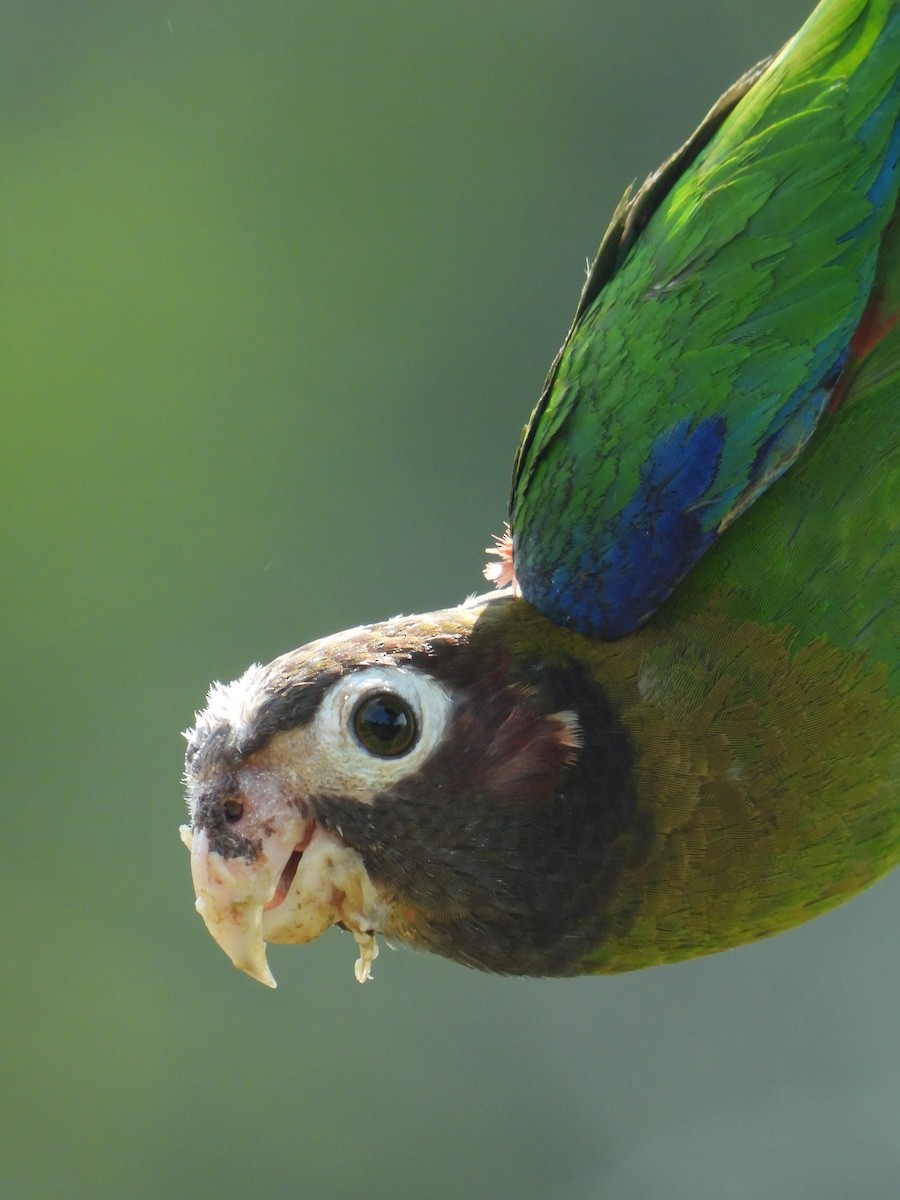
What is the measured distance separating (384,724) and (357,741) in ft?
0.14

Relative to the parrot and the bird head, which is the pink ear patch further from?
the bird head

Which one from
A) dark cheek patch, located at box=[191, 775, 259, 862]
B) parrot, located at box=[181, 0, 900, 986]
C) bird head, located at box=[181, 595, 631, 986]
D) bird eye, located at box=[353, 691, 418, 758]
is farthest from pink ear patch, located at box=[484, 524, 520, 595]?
dark cheek patch, located at box=[191, 775, 259, 862]

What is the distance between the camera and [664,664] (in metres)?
2.04

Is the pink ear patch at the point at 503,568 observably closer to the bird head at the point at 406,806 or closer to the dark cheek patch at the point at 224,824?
the bird head at the point at 406,806

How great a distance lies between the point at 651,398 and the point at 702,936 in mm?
789

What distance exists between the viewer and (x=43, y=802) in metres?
5.33

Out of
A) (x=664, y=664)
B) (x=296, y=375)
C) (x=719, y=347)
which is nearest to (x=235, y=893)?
(x=664, y=664)

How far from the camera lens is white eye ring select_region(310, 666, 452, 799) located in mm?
1906

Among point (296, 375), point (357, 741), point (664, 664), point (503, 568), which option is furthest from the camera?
point (296, 375)

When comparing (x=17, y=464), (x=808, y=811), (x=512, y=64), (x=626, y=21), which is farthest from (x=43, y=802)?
(x=808, y=811)

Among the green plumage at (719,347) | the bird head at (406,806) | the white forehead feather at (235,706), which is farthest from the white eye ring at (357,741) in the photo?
the green plumage at (719,347)

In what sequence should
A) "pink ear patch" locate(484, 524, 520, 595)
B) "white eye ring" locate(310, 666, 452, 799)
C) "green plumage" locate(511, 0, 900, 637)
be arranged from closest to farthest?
"white eye ring" locate(310, 666, 452, 799)
"green plumage" locate(511, 0, 900, 637)
"pink ear patch" locate(484, 524, 520, 595)

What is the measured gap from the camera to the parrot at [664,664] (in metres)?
1.94

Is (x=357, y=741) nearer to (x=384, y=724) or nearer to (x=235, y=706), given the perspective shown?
(x=384, y=724)
